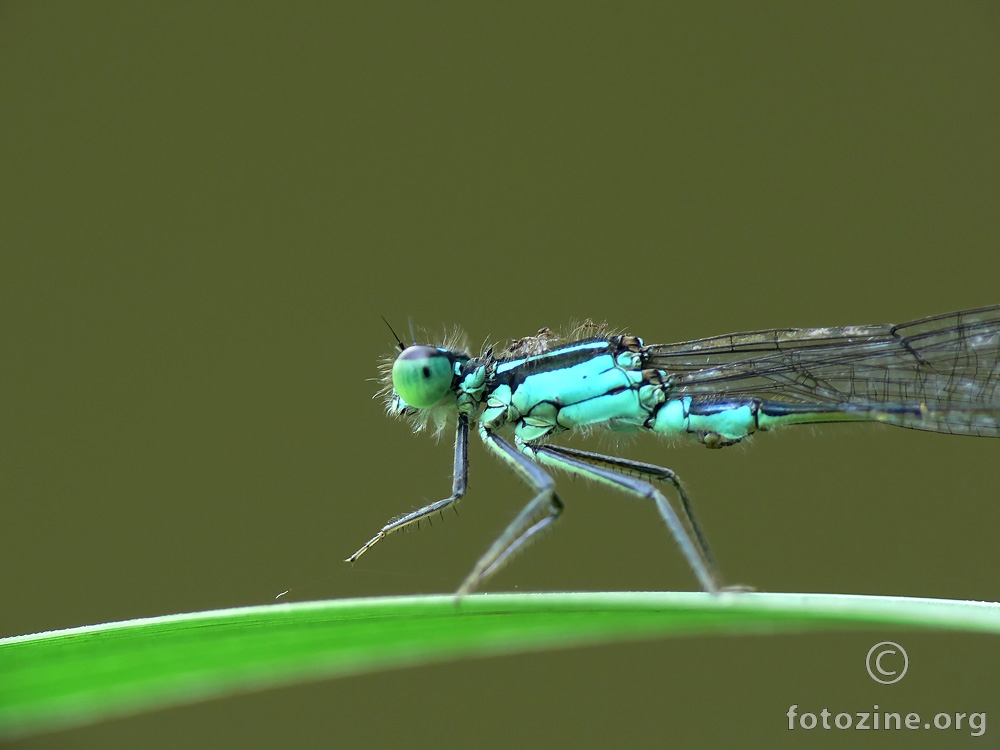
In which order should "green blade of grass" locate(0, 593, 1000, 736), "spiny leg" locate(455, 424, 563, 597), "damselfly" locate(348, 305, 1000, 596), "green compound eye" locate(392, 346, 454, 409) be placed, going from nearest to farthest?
"green blade of grass" locate(0, 593, 1000, 736)
"spiny leg" locate(455, 424, 563, 597)
"damselfly" locate(348, 305, 1000, 596)
"green compound eye" locate(392, 346, 454, 409)

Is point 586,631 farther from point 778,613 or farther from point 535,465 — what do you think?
point 535,465

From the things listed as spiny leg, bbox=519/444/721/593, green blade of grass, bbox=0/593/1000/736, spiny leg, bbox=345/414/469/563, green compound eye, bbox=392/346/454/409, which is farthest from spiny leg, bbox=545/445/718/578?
green blade of grass, bbox=0/593/1000/736

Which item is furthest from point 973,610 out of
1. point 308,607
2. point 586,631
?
point 308,607

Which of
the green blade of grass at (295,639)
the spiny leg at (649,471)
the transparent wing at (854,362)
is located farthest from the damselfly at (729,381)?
the green blade of grass at (295,639)

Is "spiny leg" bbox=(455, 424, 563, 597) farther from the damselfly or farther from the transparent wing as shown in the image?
the transparent wing

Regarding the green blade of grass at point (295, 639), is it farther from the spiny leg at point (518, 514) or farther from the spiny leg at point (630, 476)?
the spiny leg at point (630, 476)

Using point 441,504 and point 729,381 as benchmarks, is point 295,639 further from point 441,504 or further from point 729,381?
point 729,381
